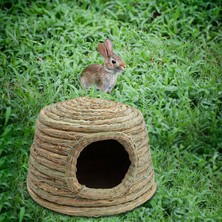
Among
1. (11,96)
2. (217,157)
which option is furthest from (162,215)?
(11,96)

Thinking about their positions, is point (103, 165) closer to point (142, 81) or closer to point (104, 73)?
point (104, 73)

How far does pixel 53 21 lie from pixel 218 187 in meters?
2.77

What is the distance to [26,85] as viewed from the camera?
541cm

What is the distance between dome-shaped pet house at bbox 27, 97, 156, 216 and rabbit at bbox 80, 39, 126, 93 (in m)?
1.18

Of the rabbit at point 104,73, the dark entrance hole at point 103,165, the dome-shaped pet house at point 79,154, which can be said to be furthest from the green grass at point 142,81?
the dome-shaped pet house at point 79,154

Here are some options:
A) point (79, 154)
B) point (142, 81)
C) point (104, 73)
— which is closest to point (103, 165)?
point (79, 154)

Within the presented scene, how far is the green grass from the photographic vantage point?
4.65 meters

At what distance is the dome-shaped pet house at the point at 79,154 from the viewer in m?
3.77

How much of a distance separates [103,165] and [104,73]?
114cm

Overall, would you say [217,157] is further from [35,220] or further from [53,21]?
[53,21]

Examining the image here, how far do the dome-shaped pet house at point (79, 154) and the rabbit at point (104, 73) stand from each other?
3.87ft

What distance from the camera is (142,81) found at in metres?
5.60

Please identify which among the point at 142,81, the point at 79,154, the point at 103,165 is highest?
the point at 79,154

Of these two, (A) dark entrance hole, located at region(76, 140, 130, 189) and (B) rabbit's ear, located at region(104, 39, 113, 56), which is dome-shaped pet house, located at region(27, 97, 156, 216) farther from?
(B) rabbit's ear, located at region(104, 39, 113, 56)
